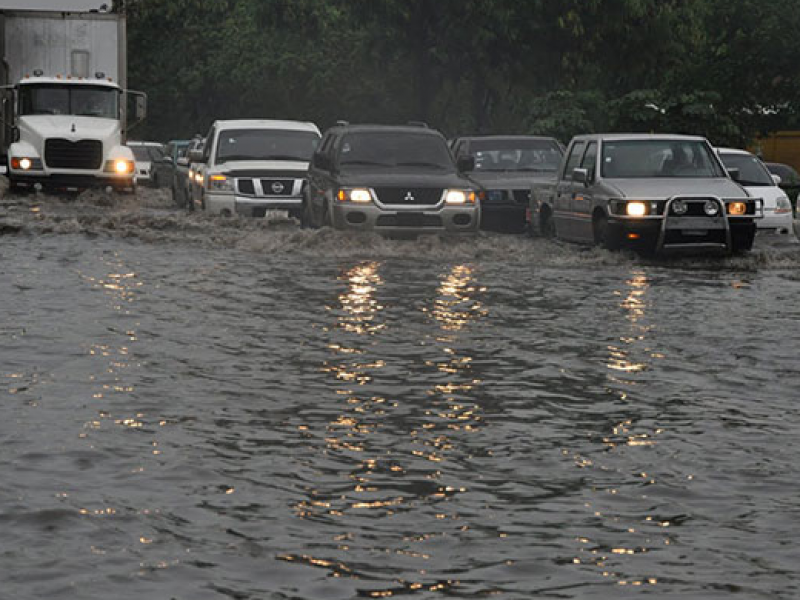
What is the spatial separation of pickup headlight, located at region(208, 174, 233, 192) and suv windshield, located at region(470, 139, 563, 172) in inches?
162

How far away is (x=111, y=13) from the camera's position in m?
33.8

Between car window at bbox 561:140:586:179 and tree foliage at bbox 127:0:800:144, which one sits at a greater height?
tree foliage at bbox 127:0:800:144

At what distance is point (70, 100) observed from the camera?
34219 millimetres

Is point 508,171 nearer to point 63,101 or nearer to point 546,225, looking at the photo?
point 546,225

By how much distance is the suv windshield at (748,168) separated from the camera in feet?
89.2

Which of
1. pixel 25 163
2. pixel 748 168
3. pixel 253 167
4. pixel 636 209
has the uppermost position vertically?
pixel 748 168

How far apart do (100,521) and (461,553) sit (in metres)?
1.56

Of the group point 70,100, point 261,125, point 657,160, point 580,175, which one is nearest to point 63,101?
point 70,100

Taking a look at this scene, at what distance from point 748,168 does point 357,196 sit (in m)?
7.50

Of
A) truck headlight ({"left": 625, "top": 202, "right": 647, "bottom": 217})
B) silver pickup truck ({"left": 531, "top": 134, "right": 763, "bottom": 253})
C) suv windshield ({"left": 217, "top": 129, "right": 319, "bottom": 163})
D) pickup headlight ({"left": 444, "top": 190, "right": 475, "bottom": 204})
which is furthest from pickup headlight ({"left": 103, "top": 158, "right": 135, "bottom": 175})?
truck headlight ({"left": 625, "top": 202, "right": 647, "bottom": 217})

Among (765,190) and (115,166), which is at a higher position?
(765,190)

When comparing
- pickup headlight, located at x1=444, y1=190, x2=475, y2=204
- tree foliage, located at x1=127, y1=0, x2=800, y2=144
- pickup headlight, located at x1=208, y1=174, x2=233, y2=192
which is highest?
tree foliage, located at x1=127, y1=0, x2=800, y2=144

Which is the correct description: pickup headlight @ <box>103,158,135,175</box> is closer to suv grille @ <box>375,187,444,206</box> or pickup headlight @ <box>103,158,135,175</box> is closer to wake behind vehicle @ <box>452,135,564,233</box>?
wake behind vehicle @ <box>452,135,564,233</box>

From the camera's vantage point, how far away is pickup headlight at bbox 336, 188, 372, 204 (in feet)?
76.5
